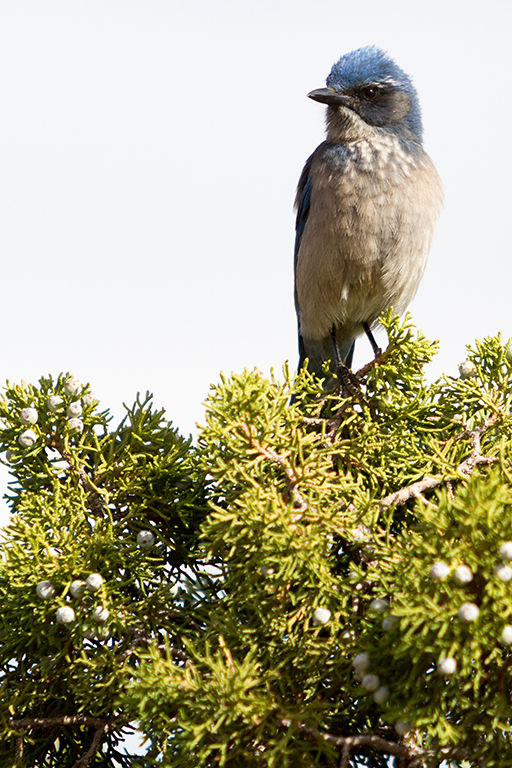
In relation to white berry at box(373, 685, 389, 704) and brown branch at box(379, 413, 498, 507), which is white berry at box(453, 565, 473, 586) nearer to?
Answer: white berry at box(373, 685, 389, 704)

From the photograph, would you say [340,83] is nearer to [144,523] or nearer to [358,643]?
[144,523]

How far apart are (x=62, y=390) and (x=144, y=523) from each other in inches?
17.5

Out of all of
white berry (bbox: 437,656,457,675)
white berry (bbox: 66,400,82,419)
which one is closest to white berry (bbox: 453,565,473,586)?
white berry (bbox: 437,656,457,675)

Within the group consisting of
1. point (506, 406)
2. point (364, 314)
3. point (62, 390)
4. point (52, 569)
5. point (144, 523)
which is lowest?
point (52, 569)

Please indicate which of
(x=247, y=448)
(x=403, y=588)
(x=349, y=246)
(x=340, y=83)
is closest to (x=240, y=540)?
(x=247, y=448)

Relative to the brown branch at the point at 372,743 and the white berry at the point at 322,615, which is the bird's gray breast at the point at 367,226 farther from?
the brown branch at the point at 372,743

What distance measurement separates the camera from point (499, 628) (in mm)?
1346

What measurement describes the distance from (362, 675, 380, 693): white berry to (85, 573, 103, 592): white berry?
669 millimetres

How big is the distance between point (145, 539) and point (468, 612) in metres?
0.90

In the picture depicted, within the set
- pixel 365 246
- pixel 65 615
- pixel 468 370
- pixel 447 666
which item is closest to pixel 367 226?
pixel 365 246

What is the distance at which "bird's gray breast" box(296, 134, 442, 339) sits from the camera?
3.39 m

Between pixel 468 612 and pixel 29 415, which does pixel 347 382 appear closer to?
pixel 29 415

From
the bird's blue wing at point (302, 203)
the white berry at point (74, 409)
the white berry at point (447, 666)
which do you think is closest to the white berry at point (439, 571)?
the white berry at point (447, 666)

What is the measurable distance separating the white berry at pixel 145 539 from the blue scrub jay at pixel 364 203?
1721 millimetres
